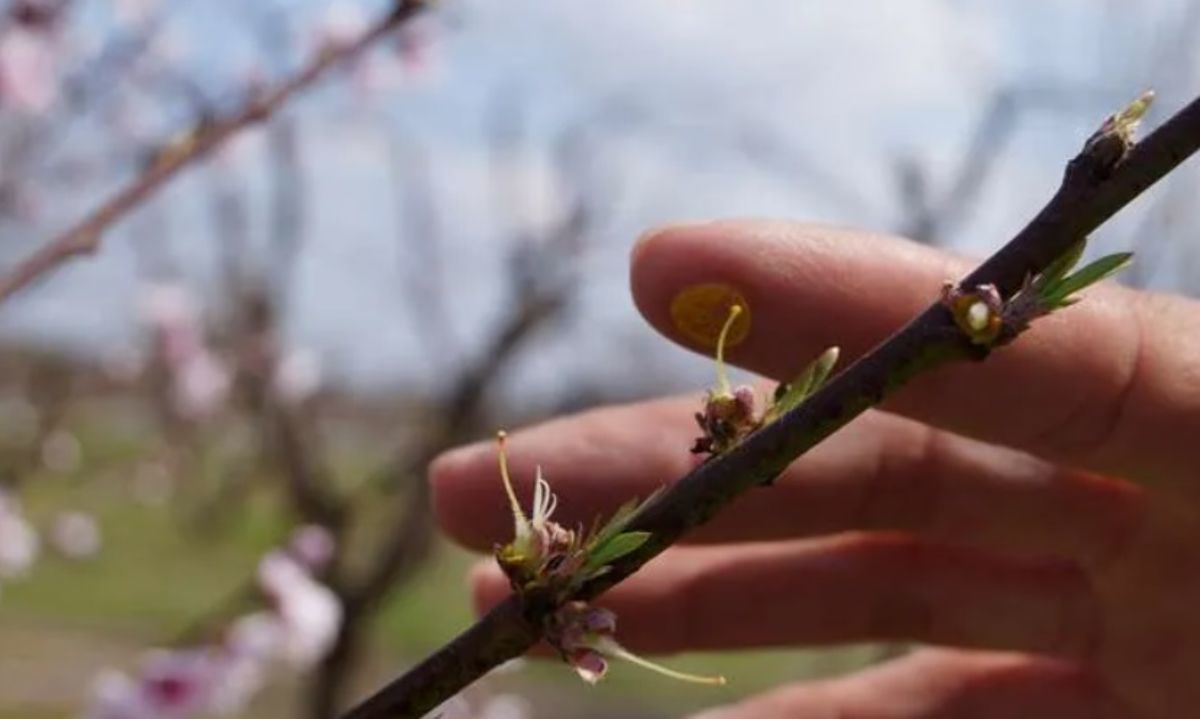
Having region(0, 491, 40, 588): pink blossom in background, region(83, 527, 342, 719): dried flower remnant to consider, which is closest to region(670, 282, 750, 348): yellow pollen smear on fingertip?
region(83, 527, 342, 719): dried flower remnant

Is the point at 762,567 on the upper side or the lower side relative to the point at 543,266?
lower

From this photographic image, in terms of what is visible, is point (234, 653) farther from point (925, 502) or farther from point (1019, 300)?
point (1019, 300)

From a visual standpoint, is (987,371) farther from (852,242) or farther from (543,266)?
(543,266)

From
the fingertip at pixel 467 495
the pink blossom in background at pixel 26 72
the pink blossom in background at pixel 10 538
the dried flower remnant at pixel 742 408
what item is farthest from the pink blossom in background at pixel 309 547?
the dried flower remnant at pixel 742 408

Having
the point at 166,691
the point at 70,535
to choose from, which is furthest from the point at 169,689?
the point at 70,535

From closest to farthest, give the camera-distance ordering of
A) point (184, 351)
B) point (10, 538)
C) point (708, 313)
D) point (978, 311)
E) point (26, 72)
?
point (978, 311) → point (708, 313) → point (26, 72) → point (10, 538) → point (184, 351)

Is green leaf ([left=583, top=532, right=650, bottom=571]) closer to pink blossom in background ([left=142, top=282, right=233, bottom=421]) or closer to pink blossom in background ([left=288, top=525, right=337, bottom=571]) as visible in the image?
pink blossom in background ([left=288, top=525, right=337, bottom=571])

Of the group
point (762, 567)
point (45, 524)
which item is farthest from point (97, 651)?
point (762, 567)
